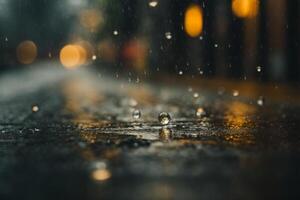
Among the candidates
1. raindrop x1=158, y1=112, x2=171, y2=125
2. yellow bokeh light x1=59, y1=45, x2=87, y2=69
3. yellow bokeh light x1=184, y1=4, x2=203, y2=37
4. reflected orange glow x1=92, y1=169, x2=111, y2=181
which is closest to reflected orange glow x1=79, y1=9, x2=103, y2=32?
yellow bokeh light x1=184, y1=4, x2=203, y2=37

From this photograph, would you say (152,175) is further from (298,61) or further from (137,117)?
(298,61)

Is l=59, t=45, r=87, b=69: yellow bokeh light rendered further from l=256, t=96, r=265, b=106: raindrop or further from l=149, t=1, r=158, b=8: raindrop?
l=256, t=96, r=265, b=106: raindrop

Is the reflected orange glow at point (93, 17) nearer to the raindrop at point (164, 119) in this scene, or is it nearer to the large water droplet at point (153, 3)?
the large water droplet at point (153, 3)

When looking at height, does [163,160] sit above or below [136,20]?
below

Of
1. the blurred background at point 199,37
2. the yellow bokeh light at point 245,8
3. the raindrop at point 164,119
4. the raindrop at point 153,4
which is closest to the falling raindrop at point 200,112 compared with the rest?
the raindrop at point 164,119

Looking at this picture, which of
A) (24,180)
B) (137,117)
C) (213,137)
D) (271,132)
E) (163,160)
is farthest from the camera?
(137,117)

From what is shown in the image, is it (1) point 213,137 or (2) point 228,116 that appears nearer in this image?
(1) point 213,137

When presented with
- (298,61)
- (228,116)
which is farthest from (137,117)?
(298,61)
